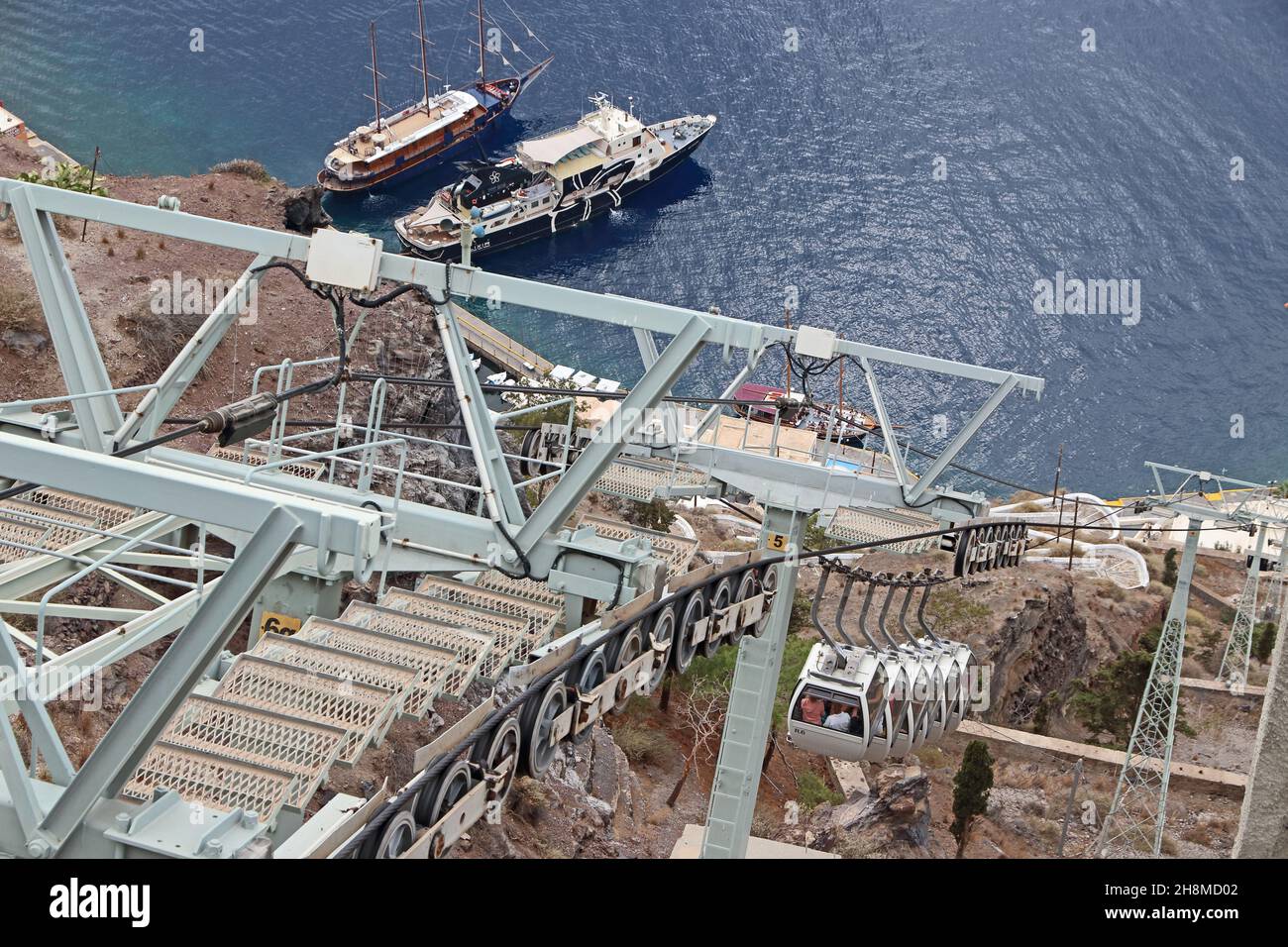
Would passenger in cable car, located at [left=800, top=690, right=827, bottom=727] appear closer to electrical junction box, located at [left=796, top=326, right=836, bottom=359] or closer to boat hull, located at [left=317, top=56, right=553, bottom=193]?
electrical junction box, located at [left=796, top=326, right=836, bottom=359]

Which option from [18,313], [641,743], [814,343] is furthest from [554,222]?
[814,343]

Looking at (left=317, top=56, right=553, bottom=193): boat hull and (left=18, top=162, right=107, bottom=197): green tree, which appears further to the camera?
(left=317, top=56, right=553, bottom=193): boat hull

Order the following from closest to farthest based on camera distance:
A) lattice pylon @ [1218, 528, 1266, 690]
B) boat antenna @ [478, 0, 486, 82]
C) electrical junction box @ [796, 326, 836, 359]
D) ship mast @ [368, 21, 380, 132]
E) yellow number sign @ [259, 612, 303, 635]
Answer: yellow number sign @ [259, 612, 303, 635], electrical junction box @ [796, 326, 836, 359], lattice pylon @ [1218, 528, 1266, 690], ship mast @ [368, 21, 380, 132], boat antenna @ [478, 0, 486, 82]

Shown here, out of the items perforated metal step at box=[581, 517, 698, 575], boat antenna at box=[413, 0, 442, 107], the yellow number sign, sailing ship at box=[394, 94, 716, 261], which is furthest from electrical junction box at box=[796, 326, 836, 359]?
boat antenna at box=[413, 0, 442, 107]

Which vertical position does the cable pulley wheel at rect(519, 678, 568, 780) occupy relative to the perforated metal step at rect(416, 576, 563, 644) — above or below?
below

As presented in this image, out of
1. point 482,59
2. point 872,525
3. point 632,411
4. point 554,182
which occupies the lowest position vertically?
point 872,525

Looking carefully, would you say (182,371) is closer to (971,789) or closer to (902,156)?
(971,789)

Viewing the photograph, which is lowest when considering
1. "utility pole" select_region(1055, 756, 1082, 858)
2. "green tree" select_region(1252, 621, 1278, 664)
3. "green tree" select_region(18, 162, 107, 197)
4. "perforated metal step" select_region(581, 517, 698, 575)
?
"utility pole" select_region(1055, 756, 1082, 858)
